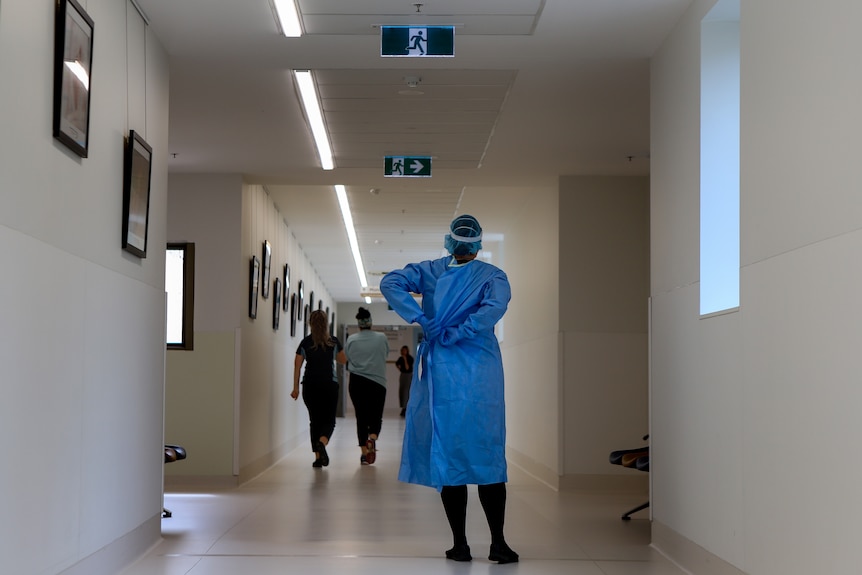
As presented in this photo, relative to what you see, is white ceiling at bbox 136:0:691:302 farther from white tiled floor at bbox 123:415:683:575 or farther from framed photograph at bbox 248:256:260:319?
white tiled floor at bbox 123:415:683:575

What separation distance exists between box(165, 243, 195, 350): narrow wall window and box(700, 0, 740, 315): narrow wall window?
17.1 ft

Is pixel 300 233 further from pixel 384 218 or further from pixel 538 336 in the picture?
pixel 538 336

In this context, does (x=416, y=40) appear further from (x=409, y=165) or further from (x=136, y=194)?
(x=409, y=165)

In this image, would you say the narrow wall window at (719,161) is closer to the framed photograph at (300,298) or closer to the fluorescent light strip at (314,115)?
the fluorescent light strip at (314,115)

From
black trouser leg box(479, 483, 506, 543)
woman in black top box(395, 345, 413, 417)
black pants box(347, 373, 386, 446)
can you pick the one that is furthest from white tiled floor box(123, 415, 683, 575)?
woman in black top box(395, 345, 413, 417)

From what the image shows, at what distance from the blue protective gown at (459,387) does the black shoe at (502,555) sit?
1.01 feet

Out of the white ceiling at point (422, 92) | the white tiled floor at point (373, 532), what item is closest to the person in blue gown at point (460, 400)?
the white tiled floor at point (373, 532)

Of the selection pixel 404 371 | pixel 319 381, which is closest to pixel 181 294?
pixel 319 381

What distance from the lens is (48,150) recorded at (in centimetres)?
361

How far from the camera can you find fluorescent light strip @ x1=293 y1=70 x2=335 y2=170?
6270 mm

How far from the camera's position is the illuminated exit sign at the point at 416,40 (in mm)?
5152

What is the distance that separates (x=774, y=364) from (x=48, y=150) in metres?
2.64

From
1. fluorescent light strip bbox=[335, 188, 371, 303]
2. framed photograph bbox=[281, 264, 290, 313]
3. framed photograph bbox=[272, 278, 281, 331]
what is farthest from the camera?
framed photograph bbox=[281, 264, 290, 313]

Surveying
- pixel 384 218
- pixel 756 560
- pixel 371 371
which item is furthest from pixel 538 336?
pixel 756 560
